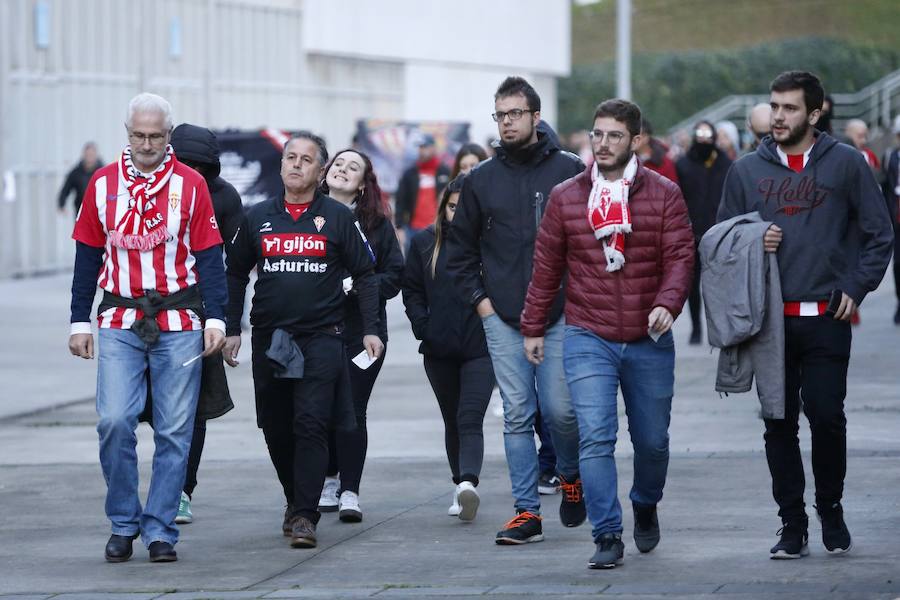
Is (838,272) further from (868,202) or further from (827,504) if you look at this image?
(827,504)

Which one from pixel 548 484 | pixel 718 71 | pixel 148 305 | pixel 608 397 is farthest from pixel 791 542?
pixel 718 71

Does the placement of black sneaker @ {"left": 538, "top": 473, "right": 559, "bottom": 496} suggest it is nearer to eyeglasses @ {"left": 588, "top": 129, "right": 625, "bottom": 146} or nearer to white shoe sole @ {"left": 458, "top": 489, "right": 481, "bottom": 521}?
white shoe sole @ {"left": 458, "top": 489, "right": 481, "bottom": 521}

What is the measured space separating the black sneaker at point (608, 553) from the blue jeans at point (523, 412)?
0.67 meters

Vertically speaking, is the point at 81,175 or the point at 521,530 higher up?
the point at 81,175

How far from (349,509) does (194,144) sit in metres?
1.74

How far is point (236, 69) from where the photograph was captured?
115 ft

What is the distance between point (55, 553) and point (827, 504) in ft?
10.2

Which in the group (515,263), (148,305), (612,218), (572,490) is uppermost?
(612,218)

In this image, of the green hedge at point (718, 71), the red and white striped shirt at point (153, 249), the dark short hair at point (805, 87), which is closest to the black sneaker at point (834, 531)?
the dark short hair at point (805, 87)

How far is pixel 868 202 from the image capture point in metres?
7.15

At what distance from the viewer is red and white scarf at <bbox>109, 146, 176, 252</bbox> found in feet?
24.6

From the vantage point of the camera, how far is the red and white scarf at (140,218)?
7.48 meters

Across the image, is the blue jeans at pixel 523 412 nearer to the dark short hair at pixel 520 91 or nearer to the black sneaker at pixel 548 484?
the dark short hair at pixel 520 91

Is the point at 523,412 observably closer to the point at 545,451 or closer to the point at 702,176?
the point at 545,451
